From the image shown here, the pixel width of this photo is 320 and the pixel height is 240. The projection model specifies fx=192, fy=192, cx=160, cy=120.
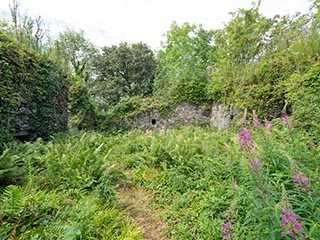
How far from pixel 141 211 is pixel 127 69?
48.5 ft

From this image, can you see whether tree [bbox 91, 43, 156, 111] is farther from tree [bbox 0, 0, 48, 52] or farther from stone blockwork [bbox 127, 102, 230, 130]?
tree [bbox 0, 0, 48, 52]

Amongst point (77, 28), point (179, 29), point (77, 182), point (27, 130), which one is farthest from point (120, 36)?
point (77, 182)

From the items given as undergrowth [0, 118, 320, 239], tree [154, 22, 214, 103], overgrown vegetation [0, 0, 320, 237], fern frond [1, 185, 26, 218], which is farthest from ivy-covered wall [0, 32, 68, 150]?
tree [154, 22, 214, 103]

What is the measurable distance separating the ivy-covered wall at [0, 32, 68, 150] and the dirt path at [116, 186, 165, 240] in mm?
3114

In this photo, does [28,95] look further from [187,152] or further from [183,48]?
[183,48]

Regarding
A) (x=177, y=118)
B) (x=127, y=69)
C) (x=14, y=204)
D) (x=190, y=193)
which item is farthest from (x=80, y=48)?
(x=190, y=193)

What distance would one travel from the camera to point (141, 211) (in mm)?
2736

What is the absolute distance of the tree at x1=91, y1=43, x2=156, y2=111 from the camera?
51.3ft

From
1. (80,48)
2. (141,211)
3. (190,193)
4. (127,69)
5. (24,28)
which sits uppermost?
(80,48)

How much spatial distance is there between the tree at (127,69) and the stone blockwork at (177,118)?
5.62 meters

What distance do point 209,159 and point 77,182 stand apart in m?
2.18

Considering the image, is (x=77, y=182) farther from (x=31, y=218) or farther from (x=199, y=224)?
(x=199, y=224)

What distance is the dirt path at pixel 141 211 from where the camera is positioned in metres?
2.34

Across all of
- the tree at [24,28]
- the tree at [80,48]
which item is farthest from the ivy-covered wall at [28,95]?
the tree at [80,48]
